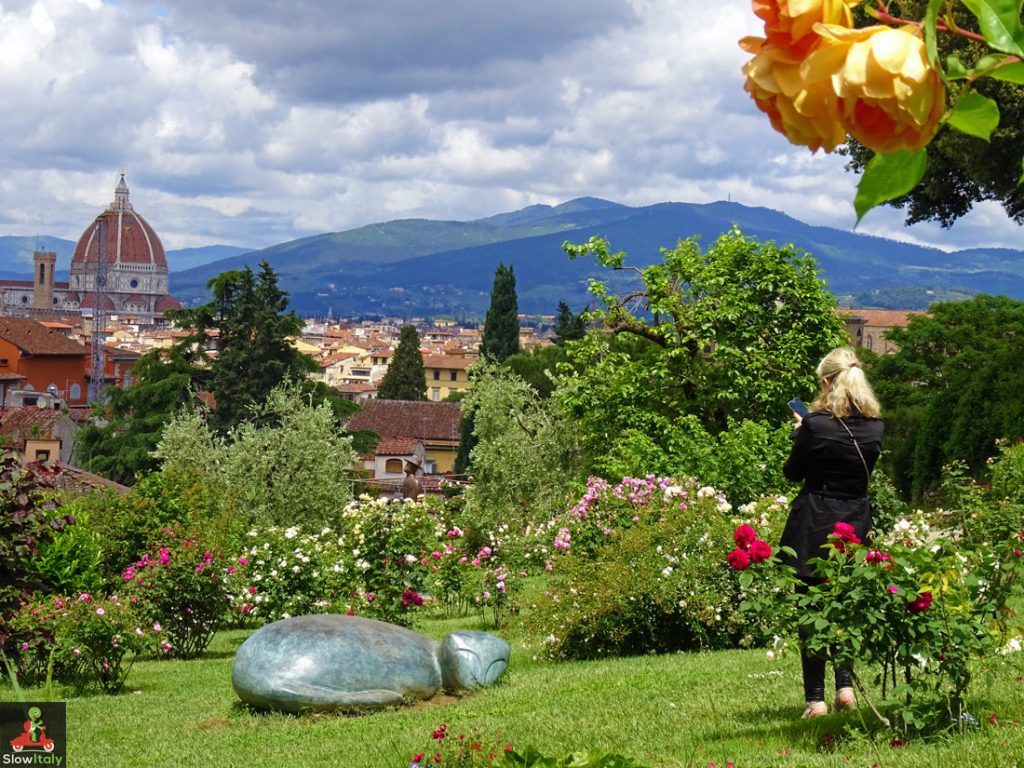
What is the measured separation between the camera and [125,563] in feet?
57.5

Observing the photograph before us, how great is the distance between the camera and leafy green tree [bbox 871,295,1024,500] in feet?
62.2

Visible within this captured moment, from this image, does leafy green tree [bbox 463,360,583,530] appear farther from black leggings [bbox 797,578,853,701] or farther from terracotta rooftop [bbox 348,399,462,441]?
terracotta rooftop [bbox 348,399,462,441]

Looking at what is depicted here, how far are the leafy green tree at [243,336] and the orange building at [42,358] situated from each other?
45351mm

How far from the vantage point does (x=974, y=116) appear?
0.78 metres

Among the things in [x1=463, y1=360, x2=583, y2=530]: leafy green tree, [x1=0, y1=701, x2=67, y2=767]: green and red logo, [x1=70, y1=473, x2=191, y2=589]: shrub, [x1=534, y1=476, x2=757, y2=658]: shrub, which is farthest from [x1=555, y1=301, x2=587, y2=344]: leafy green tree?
[x1=0, y1=701, x2=67, y2=767]: green and red logo

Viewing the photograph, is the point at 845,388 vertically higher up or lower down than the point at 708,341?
higher up

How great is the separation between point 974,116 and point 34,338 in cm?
9917

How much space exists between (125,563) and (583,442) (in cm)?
764

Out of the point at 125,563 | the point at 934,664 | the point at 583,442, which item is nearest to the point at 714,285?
the point at 583,442

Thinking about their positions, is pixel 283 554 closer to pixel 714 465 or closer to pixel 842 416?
pixel 714 465

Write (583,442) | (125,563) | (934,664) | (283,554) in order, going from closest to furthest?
1. (934,664)
2. (283,554)
3. (125,563)
4. (583,442)

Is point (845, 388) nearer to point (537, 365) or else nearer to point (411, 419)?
point (537, 365)

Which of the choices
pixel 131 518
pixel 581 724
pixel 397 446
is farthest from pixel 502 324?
pixel 581 724

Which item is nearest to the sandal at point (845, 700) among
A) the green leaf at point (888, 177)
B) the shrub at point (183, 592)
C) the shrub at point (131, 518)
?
the green leaf at point (888, 177)
